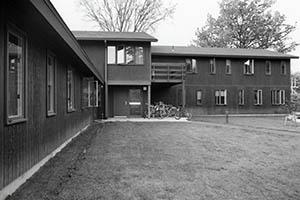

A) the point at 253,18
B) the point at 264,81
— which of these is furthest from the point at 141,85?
the point at 253,18

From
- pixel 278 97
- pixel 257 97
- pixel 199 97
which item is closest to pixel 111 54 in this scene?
pixel 199 97

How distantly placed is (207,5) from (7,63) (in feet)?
137

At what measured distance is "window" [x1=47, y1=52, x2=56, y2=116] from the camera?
6.15 meters

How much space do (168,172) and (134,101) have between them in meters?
13.3

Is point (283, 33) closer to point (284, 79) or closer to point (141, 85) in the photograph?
point (284, 79)

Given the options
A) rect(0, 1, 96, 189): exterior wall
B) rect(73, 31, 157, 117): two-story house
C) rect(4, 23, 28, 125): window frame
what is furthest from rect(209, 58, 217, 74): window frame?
rect(4, 23, 28, 125): window frame

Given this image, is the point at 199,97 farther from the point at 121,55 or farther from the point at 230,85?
the point at 121,55

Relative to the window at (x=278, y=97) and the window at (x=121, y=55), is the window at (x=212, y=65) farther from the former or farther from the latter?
the window at (x=121, y=55)

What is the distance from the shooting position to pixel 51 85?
21.2 feet

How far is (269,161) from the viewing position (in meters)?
6.11

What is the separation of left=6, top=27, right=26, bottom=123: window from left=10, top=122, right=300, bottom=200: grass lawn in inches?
40.5

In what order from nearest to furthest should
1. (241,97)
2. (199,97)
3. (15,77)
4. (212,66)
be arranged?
(15,77)
(199,97)
(212,66)
(241,97)

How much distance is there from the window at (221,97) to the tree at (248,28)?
1676cm

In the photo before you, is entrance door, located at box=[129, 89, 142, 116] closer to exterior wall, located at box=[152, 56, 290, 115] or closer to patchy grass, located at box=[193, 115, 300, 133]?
exterior wall, located at box=[152, 56, 290, 115]
